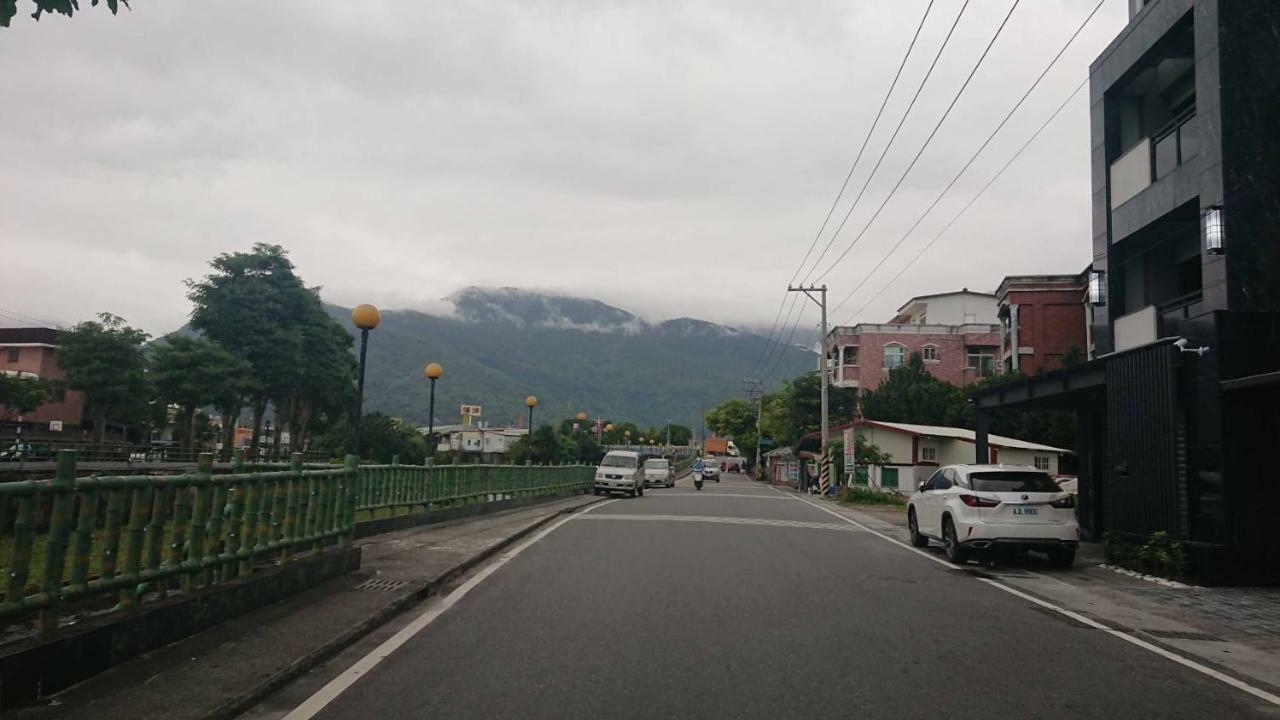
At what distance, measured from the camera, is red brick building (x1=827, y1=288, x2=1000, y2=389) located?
2571 inches

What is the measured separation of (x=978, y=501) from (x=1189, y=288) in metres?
7.44

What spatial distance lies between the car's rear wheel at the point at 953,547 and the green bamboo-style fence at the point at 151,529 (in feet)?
28.7

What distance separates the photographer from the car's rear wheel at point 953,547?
13.4 m

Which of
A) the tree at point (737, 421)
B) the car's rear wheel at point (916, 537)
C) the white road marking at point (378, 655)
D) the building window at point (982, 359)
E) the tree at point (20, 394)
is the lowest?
the white road marking at point (378, 655)

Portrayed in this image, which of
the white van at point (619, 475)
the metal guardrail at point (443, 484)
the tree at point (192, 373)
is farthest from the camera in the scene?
the tree at point (192, 373)

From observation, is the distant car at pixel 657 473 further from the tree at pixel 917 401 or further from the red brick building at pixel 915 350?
Answer: the red brick building at pixel 915 350

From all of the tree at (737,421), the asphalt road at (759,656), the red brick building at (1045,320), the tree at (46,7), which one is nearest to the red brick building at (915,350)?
the red brick building at (1045,320)

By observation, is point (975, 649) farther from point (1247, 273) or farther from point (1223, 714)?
point (1247, 273)

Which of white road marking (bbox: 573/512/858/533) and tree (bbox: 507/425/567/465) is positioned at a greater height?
tree (bbox: 507/425/567/465)

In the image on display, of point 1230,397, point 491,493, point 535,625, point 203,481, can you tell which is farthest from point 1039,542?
point 491,493

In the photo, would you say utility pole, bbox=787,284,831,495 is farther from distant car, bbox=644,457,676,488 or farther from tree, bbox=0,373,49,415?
tree, bbox=0,373,49,415

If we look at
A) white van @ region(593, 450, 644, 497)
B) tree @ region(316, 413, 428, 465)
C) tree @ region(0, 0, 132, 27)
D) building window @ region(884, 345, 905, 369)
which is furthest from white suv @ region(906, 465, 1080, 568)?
building window @ region(884, 345, 905, 369)

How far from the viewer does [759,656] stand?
21.7 feet

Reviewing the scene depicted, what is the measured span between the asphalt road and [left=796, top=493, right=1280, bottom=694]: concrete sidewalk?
525 mm
